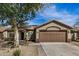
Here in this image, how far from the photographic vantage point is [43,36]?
32.0m

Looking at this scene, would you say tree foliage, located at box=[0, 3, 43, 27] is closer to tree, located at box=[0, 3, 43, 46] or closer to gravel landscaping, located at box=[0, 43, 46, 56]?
tree, located at box=[0, 3, 43, 46]

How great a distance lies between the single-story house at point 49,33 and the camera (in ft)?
104

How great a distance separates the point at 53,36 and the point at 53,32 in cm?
71

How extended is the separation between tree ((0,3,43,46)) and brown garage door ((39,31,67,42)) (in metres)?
7.81

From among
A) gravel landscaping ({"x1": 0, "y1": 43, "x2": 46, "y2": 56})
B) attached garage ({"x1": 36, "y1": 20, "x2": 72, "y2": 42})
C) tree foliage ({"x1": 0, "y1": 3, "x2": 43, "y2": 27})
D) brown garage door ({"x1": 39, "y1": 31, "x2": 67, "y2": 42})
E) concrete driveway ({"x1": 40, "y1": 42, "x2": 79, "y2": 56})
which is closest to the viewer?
gravel landscaping ({"x1": 0, "y1": 43, "x2": 46, "y2": 56})

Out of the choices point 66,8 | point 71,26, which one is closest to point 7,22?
point 66,8

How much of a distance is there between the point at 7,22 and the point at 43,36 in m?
9.42

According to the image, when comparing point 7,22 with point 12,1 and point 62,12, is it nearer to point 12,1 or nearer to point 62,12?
point 12,1

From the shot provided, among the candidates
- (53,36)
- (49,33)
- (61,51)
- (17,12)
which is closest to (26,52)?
(61,51)

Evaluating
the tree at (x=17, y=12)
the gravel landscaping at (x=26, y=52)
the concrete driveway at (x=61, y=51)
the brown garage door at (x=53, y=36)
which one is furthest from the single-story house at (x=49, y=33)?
the gravel landscaping at (x=26, y=52)

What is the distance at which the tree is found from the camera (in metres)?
21.3

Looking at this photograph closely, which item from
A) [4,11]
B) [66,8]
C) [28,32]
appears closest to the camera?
[4,11]

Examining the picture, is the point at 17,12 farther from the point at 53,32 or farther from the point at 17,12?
the point at 53,32

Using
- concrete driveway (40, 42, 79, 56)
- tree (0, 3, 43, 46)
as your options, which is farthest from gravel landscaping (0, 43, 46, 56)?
tree (0, 3, 43, 46)
